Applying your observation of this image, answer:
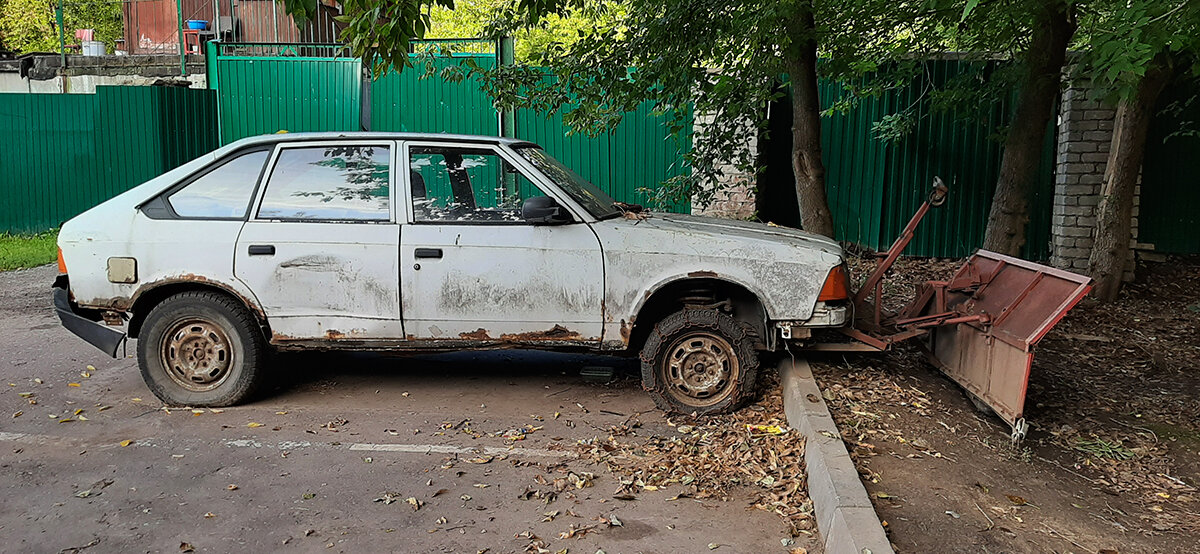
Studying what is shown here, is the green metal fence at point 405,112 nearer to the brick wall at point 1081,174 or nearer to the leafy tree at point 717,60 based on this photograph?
the leafy tree at point 717,60

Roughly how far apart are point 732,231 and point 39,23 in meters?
32.5

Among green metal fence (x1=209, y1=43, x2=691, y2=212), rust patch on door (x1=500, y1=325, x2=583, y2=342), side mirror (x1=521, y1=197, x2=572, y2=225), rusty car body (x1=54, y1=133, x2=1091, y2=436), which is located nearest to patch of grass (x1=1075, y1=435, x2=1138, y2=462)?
rusty car body (x1=54, y1=133, x2=1091, y2=436)

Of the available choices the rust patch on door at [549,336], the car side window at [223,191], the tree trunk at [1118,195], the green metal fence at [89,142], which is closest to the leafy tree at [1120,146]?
the tree trunk at [1118,195]

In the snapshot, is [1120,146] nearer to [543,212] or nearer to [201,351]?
[543,212]

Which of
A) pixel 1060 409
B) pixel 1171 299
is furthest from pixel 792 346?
pixel 1171 299

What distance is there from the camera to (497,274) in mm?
5562

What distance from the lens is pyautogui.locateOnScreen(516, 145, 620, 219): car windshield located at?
18.9 feet

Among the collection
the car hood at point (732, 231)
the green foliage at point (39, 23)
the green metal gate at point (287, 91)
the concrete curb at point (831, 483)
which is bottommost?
the concrete curb at point (831, 483)

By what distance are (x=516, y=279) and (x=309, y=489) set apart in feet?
5.70

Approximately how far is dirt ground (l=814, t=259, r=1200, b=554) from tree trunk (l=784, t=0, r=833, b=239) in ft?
6.79

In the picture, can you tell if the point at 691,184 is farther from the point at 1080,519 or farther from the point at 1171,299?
the point at 1080,519

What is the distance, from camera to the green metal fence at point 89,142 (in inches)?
541

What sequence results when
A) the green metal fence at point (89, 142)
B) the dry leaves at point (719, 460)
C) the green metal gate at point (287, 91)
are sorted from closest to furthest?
the dry leaves at point (719, 460)
the green metal gate at point (287, 91)
the green metal fence at point (89, 142)

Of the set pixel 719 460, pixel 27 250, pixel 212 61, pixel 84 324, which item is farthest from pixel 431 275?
pixel 27 250
